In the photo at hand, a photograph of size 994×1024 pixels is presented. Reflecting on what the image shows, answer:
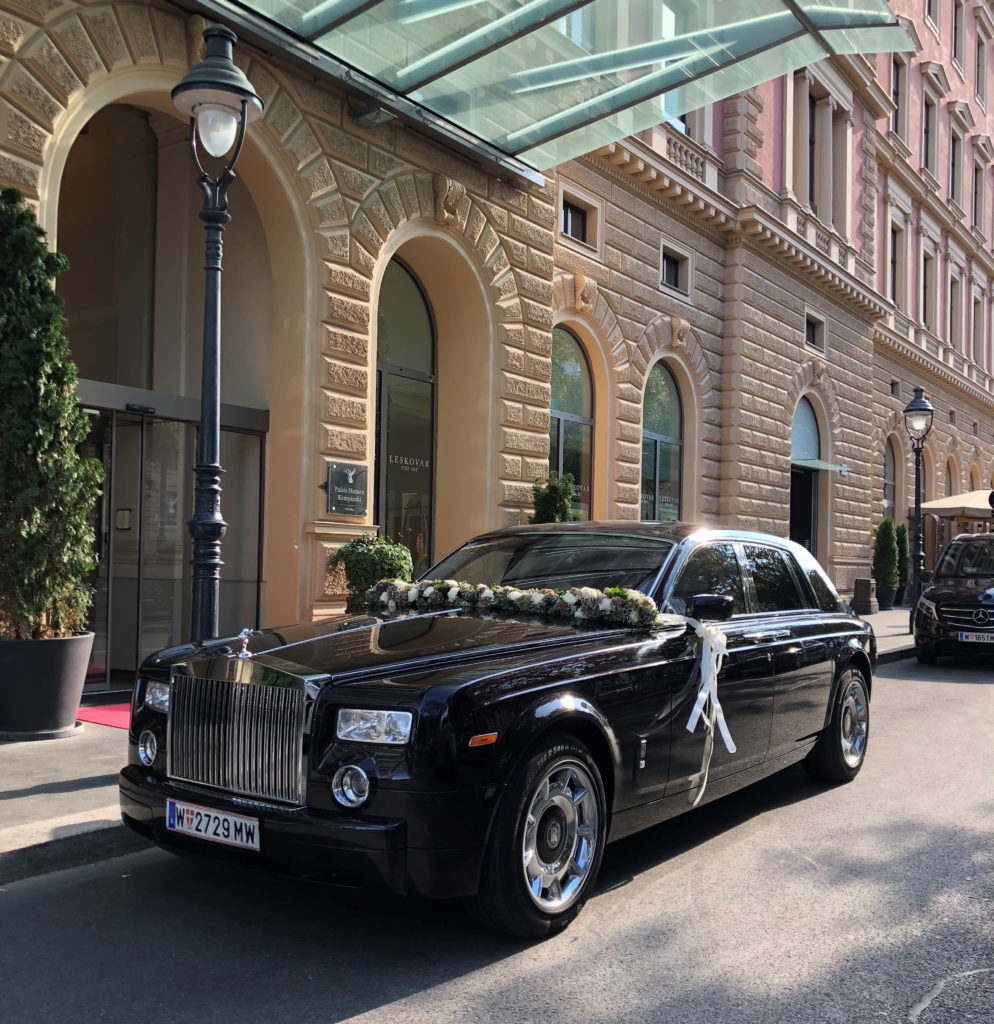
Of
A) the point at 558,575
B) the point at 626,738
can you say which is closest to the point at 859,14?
the point at 558,575

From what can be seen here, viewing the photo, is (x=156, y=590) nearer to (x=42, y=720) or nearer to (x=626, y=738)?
(x=42, y=720)

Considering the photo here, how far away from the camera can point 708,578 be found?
5.69 m

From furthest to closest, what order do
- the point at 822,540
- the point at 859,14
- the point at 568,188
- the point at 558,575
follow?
the point at 822,540 → the point at 568,188 → the point at 859,14 → the point at 558,575

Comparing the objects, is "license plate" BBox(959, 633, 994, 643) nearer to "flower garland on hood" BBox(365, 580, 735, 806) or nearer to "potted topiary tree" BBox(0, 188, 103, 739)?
"flower garland on hood" BBox(365, 580, 735, 806)

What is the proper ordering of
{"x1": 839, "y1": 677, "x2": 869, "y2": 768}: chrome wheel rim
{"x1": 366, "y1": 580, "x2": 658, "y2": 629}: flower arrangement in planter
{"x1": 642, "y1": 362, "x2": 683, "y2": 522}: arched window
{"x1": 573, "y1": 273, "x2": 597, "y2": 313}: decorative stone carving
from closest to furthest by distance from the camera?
{"x1": 366, "y1": 580, "x2": 658, "y2": 629}: flower arrangement in planter, {"x1": 839, "y1": 677, "x2": 869, "y2": 768}: chrome wheel rim, {"x1": 573, "y1": 273, "x2": 597, "y2": 313}: decorative stone carving, {"x1": 642, "y1": 362, "x2": 683, "y2": 522}: arched window

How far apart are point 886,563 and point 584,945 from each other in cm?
2334

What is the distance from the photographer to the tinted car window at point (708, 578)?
17.6ft

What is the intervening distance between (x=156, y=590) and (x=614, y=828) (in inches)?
308

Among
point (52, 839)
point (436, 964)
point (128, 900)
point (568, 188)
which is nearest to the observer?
point (436, 964)

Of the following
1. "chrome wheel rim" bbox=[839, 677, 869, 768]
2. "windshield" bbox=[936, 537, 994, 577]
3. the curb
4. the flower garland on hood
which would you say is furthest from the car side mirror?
"windshield" bbox=[936, 537, 994, 577]

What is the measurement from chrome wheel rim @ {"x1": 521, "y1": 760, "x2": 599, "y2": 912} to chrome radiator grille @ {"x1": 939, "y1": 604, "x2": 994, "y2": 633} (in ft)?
36.5

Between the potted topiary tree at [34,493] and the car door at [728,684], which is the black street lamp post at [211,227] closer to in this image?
the potted topiary tree at [34,493]

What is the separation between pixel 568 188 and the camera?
50.7 ft

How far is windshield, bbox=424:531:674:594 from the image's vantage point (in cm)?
545
